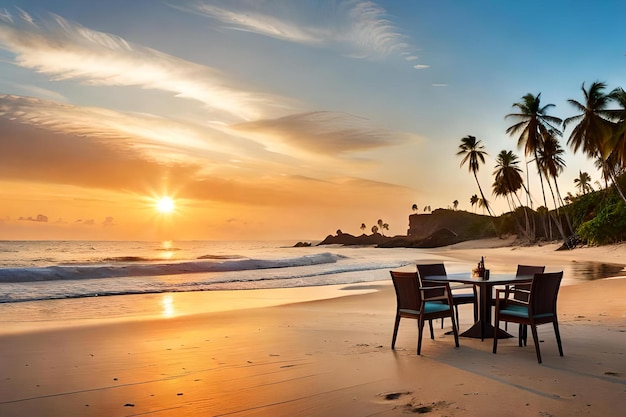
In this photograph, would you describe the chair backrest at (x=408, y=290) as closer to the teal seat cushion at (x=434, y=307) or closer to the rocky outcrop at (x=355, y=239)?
the teal seat cushion at (x=434, y=307)

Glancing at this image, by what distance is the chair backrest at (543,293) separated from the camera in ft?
18.6

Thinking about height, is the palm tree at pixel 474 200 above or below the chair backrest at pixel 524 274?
above

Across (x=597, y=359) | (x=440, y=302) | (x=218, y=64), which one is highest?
(x=218, y=64)

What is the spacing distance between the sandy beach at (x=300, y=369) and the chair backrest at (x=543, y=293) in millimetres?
520

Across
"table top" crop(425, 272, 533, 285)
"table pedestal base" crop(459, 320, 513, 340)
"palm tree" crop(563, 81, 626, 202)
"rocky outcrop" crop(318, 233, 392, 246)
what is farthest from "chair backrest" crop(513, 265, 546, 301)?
"rocky outcrop" crop(318, 233, 392, 246)

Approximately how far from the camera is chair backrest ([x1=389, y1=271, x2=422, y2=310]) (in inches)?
243

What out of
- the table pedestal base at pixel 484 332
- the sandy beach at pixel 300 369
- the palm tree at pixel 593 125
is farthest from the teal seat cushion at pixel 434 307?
the palm tree at pixel 593 125

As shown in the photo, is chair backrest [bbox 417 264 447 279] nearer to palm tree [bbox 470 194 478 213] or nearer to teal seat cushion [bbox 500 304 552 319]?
teal seat cushion [bbox 500 304 552 319]

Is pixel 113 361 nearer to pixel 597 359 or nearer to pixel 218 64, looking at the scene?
pixel 597 359

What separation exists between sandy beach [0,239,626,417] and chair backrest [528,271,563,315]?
520 millimetres

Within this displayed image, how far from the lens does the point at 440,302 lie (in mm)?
7039

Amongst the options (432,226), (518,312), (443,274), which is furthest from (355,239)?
(518,312)

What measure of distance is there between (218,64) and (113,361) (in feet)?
34.4

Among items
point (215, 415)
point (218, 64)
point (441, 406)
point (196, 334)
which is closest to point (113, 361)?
point (196, 334)
